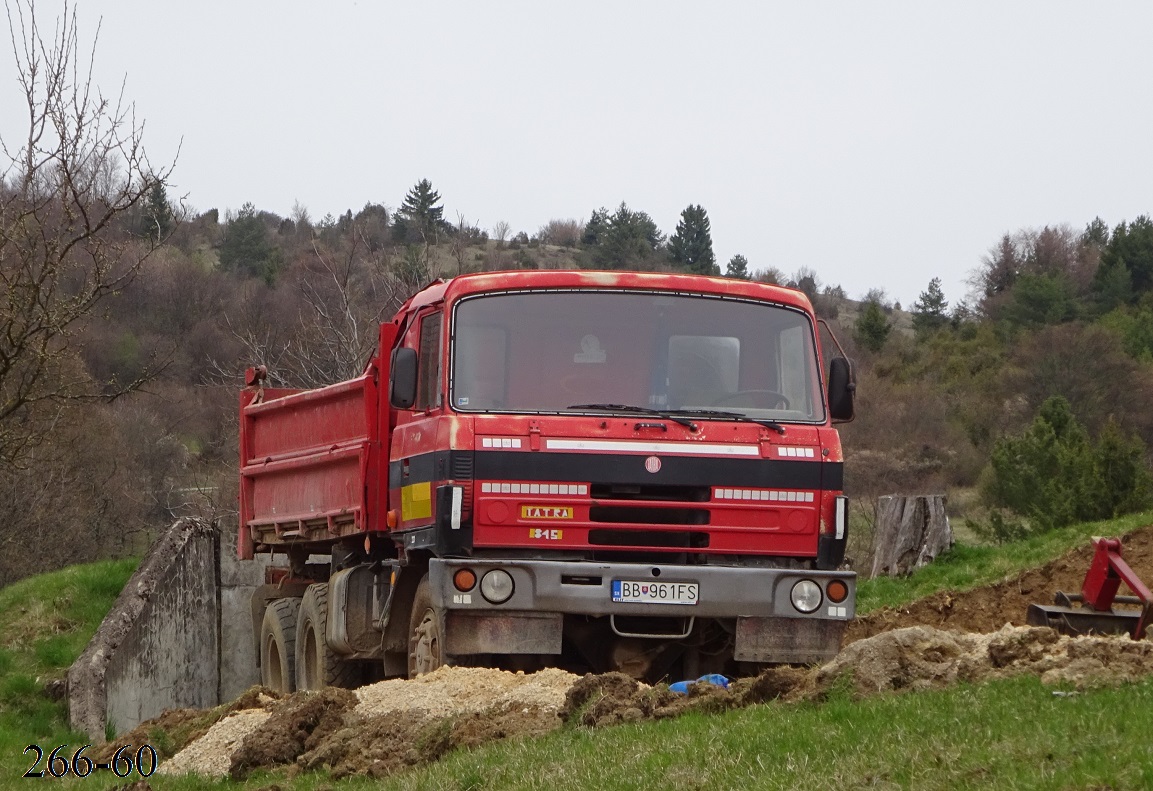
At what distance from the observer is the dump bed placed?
1066 centimetres

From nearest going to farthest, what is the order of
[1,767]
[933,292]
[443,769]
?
[443,769]
[1,767]
[933,292]

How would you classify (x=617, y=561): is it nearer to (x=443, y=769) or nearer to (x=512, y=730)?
(x=512, y=730)

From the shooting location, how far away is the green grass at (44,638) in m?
13.4

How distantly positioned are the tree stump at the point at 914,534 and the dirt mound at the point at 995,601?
6.90 ft

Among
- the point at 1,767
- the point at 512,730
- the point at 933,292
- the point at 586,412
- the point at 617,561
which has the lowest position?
the point at 1,767

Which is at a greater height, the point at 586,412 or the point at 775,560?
the point at 586,412

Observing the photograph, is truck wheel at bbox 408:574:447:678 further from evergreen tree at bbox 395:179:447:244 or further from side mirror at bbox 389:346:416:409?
evergreen tree at bbox 395:179:447:244

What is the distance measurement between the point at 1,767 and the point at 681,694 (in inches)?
220

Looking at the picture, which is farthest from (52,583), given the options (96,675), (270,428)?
(270,428)

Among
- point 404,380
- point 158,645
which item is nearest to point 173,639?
point 158,645

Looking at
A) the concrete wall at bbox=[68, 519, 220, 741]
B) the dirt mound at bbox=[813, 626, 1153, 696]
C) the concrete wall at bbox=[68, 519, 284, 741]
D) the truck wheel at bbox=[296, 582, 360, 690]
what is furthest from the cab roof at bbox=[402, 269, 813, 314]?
the concrete wall at bbox=[68, 519, 220, 741]

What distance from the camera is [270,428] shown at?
1309 cm

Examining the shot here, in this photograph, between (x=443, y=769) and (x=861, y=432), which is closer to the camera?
(x=443, y=769)

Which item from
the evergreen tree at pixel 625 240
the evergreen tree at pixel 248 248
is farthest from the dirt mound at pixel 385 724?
the evergreen tree at pixel 248 248
